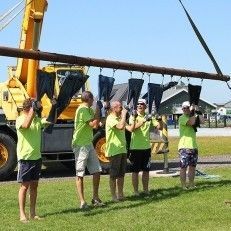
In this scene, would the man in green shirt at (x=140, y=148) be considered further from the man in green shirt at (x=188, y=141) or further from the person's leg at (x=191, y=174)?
the person's leg at (x=191, y=174)

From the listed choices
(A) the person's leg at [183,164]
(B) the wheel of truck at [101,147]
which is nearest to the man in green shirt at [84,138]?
(A) the person's leg at [183,164]

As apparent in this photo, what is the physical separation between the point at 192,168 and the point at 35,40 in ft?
15.1

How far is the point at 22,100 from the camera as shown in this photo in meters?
14.8

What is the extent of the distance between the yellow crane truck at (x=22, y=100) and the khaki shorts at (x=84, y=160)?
15.6 ft

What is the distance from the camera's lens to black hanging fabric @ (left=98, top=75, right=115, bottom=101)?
10.2 meters

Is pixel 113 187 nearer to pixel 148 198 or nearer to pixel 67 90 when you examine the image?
pixel 148 198

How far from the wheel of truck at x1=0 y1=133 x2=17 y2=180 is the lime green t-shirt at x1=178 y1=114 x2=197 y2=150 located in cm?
489

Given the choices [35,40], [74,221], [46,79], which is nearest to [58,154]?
[35,40]

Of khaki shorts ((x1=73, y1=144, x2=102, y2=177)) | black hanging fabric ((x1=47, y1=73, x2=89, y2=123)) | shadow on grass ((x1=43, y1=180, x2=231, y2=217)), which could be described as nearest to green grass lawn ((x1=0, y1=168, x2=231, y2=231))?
shadow on grass ((x1=43, y1=180, x2=231, y2=217))

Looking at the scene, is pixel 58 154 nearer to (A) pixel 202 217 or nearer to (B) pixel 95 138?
(B) pixel 95 138

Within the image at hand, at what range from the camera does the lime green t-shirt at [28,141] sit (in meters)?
8.06

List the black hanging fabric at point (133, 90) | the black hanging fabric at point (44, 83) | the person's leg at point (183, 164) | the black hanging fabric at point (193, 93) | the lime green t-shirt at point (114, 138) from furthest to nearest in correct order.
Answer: the black hanging fabric at point (193, 93)
the person's leg at point (183, 164)
the black hanging fabric at point (133, 90)
the lime green t-shirt at point (114, 138)
the black hanging fabric at point (44, 83)

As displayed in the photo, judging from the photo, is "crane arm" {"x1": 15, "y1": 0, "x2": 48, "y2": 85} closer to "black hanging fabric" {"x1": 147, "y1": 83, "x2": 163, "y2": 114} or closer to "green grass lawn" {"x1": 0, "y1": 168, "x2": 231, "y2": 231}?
"black hanging fabric" {"x1": 147, "y1": 83, "x2": 163, "y2": 114}

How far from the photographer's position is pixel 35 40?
1260 centimetres
